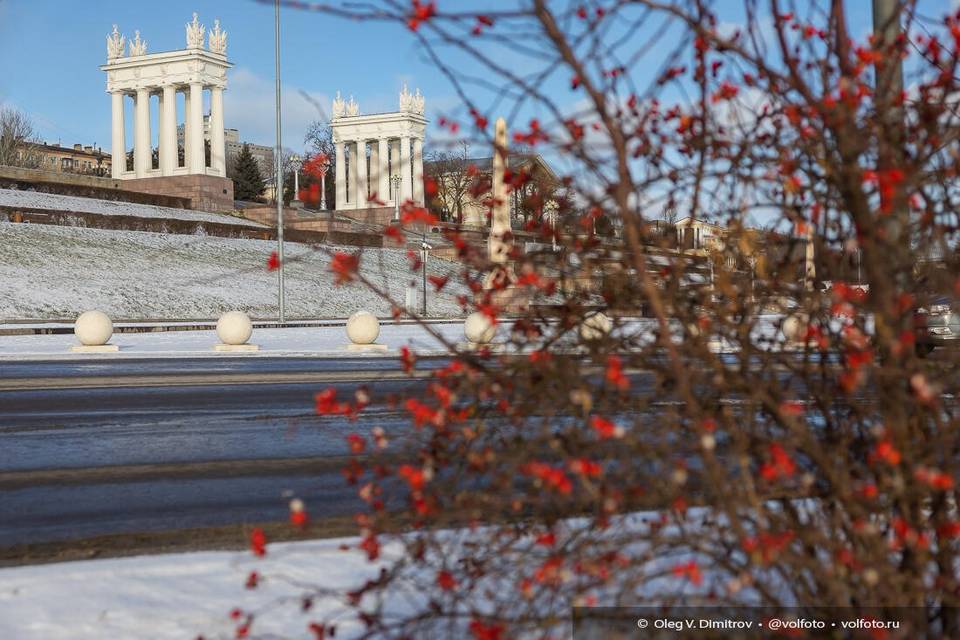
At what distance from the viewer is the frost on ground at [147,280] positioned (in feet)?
133

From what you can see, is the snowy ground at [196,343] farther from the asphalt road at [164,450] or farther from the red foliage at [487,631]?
the red foliage at [487,631]

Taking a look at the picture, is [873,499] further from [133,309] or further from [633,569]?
[133,309]

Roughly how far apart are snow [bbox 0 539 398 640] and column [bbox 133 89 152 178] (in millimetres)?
75625

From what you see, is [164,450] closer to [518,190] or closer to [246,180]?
[518,190]

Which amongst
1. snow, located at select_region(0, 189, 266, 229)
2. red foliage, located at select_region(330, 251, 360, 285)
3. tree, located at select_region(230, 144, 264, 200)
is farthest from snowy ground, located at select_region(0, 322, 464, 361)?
tree, located at select_region(230, 144, 264, 200)

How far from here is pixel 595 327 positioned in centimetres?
335

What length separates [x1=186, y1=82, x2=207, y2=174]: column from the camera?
7325 cm

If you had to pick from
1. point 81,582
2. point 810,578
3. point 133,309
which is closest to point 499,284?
point 810,578

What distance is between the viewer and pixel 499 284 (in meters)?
3.26

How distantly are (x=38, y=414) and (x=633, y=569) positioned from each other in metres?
11.0

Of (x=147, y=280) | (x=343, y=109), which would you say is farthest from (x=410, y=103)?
(x=147, y=280)

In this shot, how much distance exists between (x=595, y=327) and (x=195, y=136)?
7341 cm

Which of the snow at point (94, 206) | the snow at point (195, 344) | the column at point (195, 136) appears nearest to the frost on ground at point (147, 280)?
the snow at point (94, 206)

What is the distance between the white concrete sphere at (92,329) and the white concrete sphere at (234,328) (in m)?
2.34
